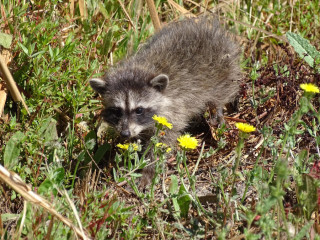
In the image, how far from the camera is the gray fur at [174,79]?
5223 millimetres

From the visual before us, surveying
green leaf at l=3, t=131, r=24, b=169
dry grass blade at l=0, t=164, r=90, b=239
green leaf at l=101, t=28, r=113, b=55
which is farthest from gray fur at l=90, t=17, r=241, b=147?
dry grass blade at l=0, t=164, r=90, b=239

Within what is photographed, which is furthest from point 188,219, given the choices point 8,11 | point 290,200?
point 8,11

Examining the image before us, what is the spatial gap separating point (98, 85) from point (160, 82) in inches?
25.8

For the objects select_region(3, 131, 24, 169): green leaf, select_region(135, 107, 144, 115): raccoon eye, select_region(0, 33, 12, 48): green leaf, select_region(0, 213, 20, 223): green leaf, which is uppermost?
select_region(0, 33, 12, 48): green leaf

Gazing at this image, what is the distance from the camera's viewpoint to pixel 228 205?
3.73 m

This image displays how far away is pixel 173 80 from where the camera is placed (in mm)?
5516

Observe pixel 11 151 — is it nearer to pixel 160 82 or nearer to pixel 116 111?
pixel 116 111

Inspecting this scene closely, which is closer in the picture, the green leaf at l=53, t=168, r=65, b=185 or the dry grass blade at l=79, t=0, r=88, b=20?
the green leaf at l=53, t=168, r=65, b=185

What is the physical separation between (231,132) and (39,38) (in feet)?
7.35

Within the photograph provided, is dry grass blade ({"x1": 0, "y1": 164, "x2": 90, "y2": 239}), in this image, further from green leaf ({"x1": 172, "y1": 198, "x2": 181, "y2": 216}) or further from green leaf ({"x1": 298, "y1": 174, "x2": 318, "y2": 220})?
green leaf ({"x1": 298, "y1": 174, "x2": 318, "y2": 220})

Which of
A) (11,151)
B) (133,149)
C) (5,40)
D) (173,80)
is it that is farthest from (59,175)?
(173,80)

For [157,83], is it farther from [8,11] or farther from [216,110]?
[8,11]

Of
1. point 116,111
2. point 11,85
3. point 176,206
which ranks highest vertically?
point 11,85

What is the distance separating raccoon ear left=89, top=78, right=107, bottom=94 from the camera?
5191 mm
